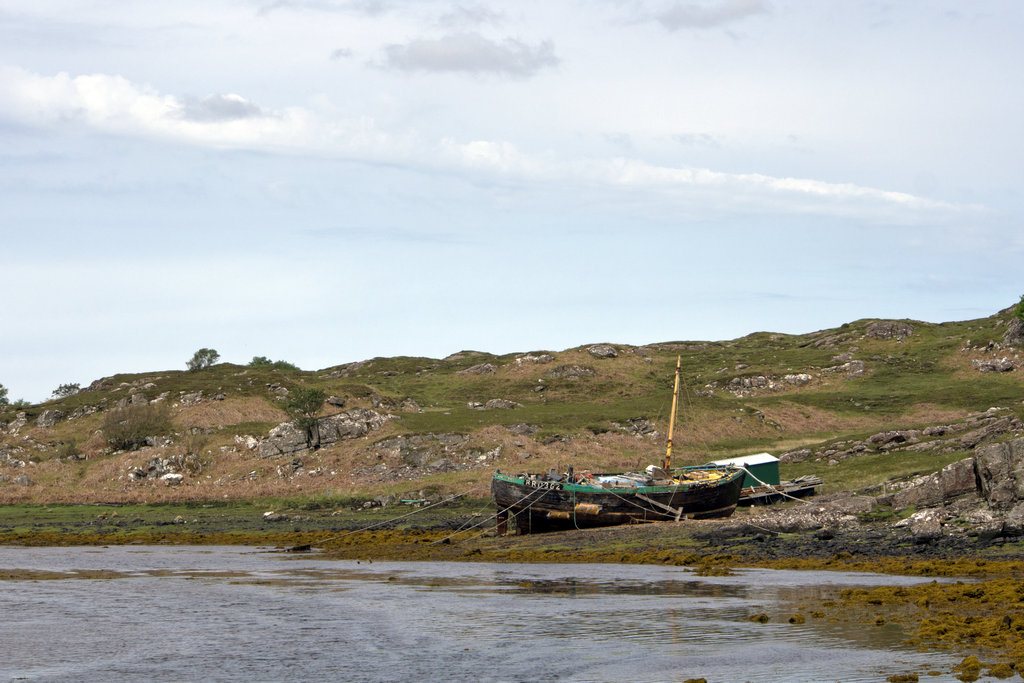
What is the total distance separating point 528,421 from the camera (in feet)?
288

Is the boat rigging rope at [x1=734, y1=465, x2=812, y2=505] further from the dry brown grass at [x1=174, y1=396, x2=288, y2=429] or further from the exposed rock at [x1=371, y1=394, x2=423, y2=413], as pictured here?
the dry brown grass at [x1=174, y1=396, x2=288, y2=429]

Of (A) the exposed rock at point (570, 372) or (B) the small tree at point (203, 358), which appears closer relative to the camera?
(A) the exposed rock at point (570, 372)

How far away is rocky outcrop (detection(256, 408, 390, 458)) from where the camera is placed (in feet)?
Result: 281

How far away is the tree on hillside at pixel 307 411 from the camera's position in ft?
286

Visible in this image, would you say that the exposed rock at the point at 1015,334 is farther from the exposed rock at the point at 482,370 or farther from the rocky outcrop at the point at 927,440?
the exposed rock at the point at 482,370

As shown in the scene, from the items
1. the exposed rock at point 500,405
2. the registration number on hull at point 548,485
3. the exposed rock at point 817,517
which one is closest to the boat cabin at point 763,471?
the exposed rock at point 817,517

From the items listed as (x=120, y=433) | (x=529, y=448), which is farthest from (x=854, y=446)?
(x=120, y=433)

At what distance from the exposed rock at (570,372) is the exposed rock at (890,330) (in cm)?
3837

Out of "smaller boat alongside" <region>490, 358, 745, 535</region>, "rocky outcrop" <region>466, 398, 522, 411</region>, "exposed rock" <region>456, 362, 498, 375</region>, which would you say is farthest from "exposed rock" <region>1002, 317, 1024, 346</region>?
"smaller boat alongside" <region>490, 358, 745, 535</region>

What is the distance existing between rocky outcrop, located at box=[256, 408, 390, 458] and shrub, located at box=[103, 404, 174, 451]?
11676 mm

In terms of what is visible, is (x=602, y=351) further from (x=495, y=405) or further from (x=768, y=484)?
(x=768, y=484)

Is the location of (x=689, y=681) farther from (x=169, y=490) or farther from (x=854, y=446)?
(x=169, y=490)

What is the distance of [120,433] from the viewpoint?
8994 centimetres

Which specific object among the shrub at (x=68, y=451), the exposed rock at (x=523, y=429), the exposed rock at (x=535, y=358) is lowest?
the exposed rock at (x=523, y=429)
